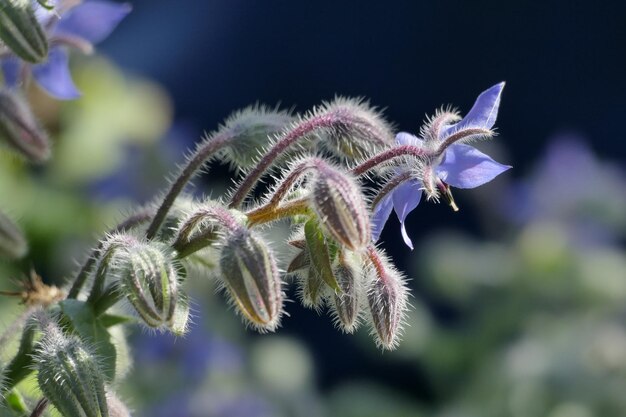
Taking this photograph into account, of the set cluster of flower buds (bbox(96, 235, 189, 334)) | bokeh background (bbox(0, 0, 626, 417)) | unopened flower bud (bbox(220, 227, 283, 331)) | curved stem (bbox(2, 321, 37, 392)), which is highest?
bokeh background (bbox(0, 0, 626, 417))

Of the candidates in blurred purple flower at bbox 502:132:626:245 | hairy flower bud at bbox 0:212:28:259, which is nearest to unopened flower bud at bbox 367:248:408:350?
hairy flower bud at bbox 0:212:28:259

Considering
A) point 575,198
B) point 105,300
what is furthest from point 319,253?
point 575,198

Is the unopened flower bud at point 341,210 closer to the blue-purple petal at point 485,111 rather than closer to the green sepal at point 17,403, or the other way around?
the blue-purple petal at point 485,111

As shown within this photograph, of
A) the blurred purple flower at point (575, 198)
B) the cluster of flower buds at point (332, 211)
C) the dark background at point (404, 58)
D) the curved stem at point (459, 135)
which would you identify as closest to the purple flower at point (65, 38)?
the cluster of flower buds at point (332, 211)

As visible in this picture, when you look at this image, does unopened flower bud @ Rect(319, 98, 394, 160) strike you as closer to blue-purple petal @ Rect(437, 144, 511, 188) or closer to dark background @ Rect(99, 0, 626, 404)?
blue-purple petal @ Rect(437, 144, 511, 188)

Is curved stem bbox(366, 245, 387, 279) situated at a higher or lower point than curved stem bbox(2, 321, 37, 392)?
higher

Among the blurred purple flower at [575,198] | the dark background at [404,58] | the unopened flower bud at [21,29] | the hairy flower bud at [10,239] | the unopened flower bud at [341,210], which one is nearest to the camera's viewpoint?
the unopened flower bud at [341,210]
